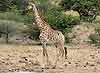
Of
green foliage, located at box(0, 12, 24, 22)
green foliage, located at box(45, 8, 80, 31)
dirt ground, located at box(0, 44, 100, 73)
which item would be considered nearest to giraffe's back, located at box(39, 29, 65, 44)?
dirt ground, located at box(0, 44, 100, 73)

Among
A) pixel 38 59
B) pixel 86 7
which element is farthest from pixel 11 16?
pixel 38 59

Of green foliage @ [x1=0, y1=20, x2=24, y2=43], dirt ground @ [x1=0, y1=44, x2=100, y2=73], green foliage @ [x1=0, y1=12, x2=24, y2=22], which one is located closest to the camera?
dirt ground @ [x1=0, y1=44, x2=100, y2=73]

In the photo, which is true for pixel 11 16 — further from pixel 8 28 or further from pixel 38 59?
pixel 38 59

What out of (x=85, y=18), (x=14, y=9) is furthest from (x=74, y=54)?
(x=85, y=18)

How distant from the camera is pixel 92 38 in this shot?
1831 centimetres

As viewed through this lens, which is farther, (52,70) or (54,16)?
(54,16)

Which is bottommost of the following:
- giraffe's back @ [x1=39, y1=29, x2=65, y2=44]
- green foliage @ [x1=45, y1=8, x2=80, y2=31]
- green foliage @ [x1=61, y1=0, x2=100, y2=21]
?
giraffe's back @ [x1=39, y1=29, x2=65, y2=44]

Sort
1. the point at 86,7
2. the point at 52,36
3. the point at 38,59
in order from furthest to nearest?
the point at 86,7
the point at 38,59
the point at 52,36

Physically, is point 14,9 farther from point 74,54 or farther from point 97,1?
point 74,54

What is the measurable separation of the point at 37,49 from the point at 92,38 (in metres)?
3.85

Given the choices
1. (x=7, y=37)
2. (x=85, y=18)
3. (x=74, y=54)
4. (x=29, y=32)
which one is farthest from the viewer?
(x=85, y=18)

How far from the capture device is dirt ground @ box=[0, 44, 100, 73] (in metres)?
10.6

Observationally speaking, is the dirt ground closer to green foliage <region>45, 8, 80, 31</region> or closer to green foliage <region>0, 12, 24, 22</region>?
green foliage <region>0, 12, 24, 22</region>

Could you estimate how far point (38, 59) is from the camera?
12.5 meters
